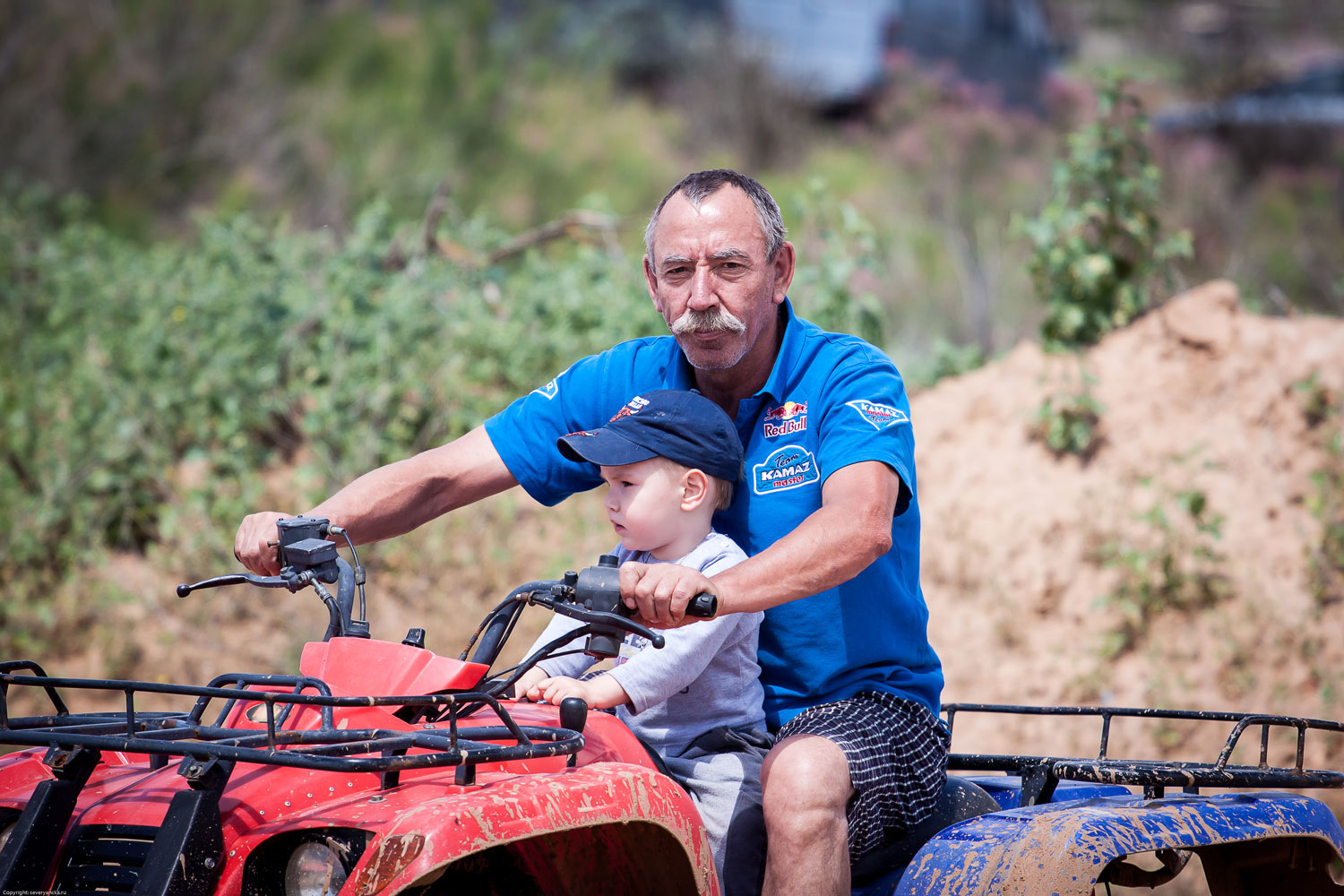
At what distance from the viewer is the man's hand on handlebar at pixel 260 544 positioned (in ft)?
9.07

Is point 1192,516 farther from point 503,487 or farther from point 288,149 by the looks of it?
point 288,149

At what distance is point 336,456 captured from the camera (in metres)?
6.91

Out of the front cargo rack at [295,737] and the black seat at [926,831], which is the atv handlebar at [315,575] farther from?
the black seat at [926,831]

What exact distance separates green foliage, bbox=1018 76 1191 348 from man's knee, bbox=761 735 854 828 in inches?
198

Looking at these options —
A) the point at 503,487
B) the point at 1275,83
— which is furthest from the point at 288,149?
the point at 1275,83

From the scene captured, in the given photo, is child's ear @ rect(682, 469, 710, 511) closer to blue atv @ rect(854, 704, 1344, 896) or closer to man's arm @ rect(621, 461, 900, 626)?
man's arm @ rect(621, 461, 900, 626)

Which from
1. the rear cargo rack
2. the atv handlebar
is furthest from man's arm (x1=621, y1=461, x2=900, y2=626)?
the rear cargo rack

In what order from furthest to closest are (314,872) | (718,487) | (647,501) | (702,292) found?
(702,292) → (718,487) → (647,501) → (314,872)

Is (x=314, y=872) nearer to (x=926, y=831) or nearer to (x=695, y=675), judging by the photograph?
(x=695, y=675)

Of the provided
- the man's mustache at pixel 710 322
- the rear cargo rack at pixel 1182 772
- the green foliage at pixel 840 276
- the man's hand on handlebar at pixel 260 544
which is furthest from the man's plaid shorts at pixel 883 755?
the green foliage at pixel 840 276

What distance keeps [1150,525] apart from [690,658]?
4.44 m

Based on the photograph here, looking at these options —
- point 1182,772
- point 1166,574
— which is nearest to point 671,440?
point 1182,772

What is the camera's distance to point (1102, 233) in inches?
272

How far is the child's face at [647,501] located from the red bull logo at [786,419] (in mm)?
430
